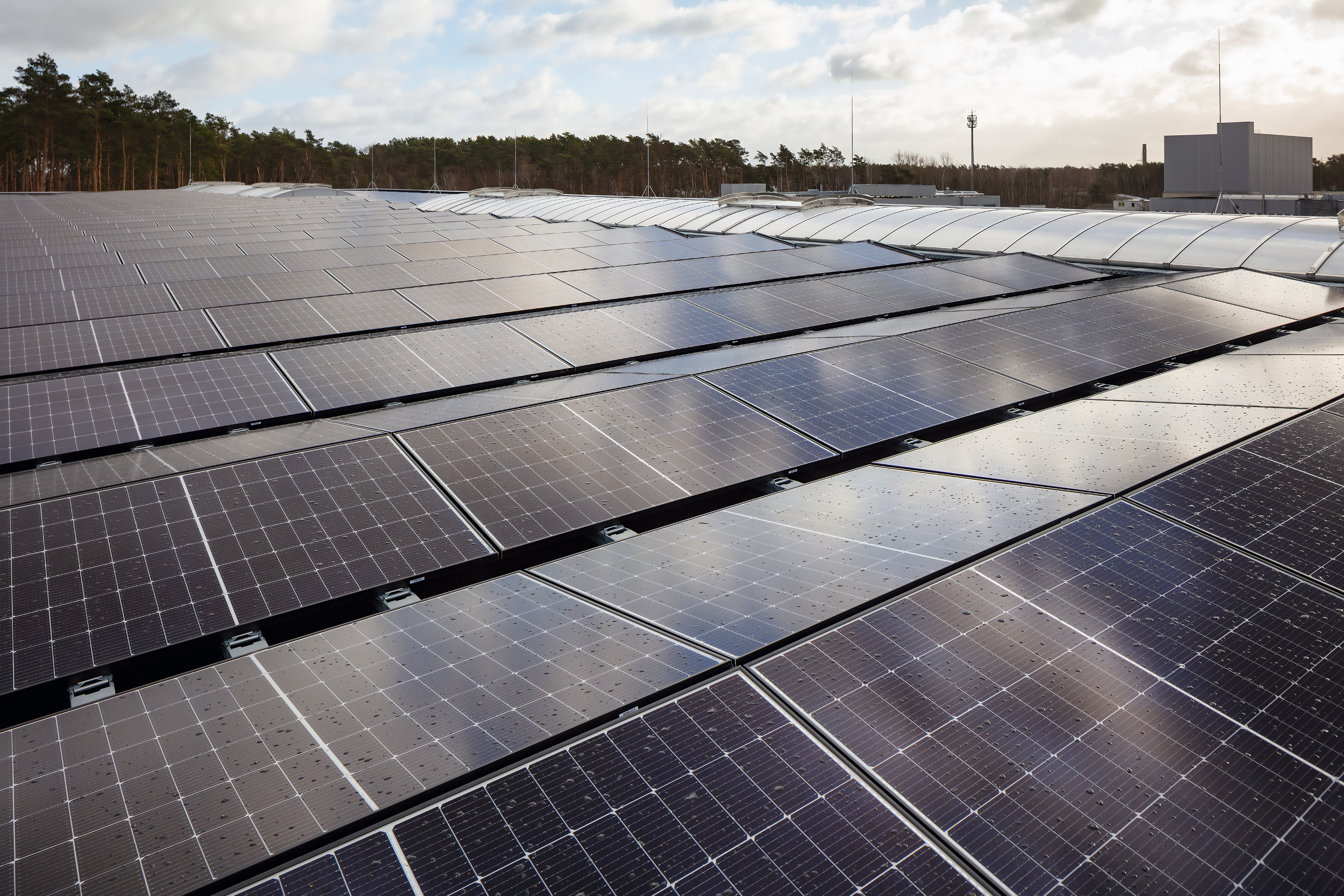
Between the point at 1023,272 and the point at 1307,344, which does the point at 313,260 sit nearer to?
the point at 1023,272

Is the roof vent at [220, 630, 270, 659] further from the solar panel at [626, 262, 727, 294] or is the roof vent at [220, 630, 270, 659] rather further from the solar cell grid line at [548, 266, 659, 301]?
the solar panel at [626, 262, 727, 294]

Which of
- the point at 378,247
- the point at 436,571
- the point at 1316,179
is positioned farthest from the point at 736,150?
the point at 436,571

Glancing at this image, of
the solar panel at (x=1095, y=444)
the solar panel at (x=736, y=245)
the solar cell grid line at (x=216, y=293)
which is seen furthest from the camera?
the solar panel at (x=736, y=245)

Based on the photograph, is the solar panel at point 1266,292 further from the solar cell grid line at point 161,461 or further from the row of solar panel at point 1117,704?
the solar cell grid line at point 161,461

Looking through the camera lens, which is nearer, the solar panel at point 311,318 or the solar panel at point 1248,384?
the solar panel at point 1248,384

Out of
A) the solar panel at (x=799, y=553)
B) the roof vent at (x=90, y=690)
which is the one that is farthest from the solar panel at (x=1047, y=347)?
the roof vent at (x=90, y=690)

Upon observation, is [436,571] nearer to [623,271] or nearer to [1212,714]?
[1212,714]
